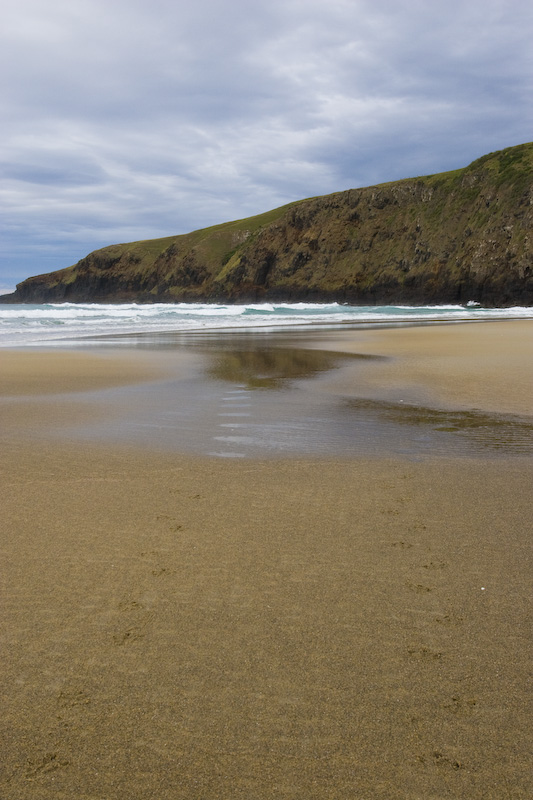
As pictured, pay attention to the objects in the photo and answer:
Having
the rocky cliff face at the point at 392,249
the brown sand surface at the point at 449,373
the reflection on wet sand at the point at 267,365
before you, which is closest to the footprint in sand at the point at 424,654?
the brown sand surface at the point at 449,373

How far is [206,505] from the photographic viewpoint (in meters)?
3.85

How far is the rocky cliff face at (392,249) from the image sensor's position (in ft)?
191

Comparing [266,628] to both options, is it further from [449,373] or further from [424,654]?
[449,373]

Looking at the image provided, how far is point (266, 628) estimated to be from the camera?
2.40 m

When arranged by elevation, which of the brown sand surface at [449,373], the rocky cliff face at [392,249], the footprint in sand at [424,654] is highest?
the rocky cliff face at [392,249]

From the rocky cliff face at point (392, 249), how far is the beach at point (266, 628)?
54633 mm

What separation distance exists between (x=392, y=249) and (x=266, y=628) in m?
75.9

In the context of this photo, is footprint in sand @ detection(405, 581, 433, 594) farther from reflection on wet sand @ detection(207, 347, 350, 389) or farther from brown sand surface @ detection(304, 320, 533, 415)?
reflection on wet sand @ detection(207, 347, 350, 389)

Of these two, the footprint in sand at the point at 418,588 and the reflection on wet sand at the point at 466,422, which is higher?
the reflection on wet sand at the point at 466,422

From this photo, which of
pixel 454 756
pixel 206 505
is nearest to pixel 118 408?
pixel 206 505

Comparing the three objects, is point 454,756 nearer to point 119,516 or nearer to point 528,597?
point 528,597

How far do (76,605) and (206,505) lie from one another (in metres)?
1.36

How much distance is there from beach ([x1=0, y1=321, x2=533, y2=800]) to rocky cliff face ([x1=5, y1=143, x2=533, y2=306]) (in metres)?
54.6

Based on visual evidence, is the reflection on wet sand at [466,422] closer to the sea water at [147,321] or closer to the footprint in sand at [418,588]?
the footprint in sand at [418,588]
